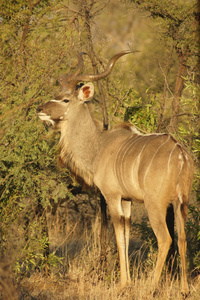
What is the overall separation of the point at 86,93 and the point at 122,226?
4.15 ft

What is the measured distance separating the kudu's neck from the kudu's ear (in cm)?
8

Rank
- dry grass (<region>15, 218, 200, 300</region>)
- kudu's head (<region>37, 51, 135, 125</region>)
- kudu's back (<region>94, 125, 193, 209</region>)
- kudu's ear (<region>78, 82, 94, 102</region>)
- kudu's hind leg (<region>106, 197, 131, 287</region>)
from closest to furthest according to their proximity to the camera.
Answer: kudu's back (<region>94, 125, 193, 209</region>), dry grass (<region>15, 218, 200, 300</region>), kudu's hind leg (<region>106, 197, 131, 287</region>), kudu's head (<region>37, 51, 135, 125</region>), kudu's ear (<region>78, 82, 94, 102</region>)

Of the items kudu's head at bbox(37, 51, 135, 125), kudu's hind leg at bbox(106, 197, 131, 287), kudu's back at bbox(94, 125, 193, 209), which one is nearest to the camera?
kudu's back at bbox(94, 125, 193, 209)

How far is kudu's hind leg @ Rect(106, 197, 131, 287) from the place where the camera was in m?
3.84

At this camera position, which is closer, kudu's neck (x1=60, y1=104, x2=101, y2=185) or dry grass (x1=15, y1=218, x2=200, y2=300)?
dry grass (x1=15, y1=218, x2=200, y2=300)

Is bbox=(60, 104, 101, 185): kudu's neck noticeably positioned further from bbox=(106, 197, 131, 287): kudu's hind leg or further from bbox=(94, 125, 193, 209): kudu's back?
bbox=(106, 197, 131, 287): kudu's hind leg

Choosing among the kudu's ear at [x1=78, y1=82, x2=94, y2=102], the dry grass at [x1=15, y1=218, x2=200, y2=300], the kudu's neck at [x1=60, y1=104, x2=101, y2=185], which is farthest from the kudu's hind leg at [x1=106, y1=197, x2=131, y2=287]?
the kudu's ear at [x1=78, y1=82, x2=94, y2=102]

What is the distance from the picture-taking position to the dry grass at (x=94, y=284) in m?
3.43

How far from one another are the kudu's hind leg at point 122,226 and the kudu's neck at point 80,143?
0.41 meters

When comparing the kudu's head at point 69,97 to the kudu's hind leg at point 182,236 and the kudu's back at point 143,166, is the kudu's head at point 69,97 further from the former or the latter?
the kudu's hind leg at point 182,236

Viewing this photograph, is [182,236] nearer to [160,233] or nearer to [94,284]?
[160,233]

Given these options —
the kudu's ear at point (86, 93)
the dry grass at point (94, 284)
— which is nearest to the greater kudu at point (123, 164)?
the kudu's ear at point (86, 93)

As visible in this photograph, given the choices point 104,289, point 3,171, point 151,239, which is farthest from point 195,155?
point 3,171

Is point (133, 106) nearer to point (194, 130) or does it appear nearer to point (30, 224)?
point (194, 130)
